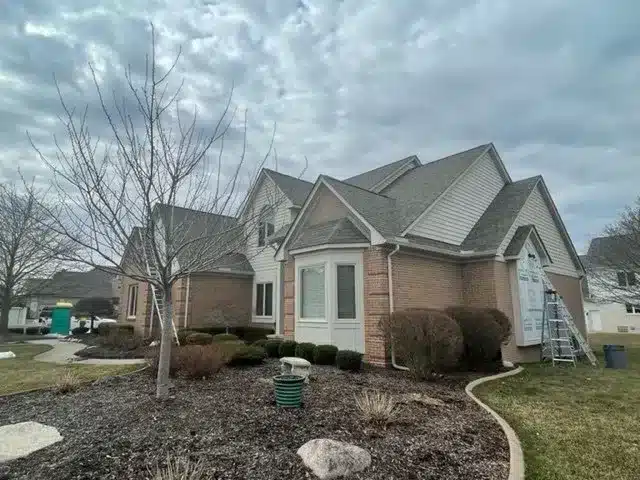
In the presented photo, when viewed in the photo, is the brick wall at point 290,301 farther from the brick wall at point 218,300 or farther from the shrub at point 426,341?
the brick wall at point 218,300

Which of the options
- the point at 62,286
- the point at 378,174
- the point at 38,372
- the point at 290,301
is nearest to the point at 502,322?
the point at 290,301

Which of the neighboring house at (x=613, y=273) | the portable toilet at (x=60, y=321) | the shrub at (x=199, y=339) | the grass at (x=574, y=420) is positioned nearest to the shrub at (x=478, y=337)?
the grass at (x=574, y=420)

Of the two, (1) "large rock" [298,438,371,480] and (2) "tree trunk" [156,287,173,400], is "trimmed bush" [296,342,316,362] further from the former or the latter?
(1) "large rock" [298,438,371,480]

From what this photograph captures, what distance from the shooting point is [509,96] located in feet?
41.3

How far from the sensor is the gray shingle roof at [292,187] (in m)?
18.5

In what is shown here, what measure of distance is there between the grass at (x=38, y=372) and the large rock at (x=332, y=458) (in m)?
6.77

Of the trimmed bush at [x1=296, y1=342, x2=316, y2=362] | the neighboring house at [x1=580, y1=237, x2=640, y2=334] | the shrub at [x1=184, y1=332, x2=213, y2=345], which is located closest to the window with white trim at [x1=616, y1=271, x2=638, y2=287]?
the neighboring house at [x1=580, y1=237, x2=640, y2=334]

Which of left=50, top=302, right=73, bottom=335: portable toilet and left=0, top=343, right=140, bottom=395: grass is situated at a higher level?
left=50, top=302, right=73, bottom=335: portable toilet

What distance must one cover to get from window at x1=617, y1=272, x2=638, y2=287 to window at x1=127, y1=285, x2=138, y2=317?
90.8 feet

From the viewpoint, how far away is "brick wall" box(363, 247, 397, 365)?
10570 millimetres

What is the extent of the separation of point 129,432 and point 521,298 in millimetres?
12112

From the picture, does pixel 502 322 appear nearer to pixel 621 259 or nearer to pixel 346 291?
pixel 346 291

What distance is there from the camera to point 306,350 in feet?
36.1

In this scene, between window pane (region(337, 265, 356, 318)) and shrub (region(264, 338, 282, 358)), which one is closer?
window pane (region(337, 265, 356, 318))
